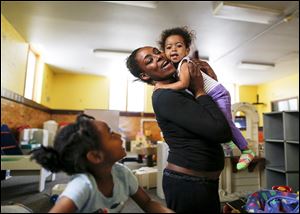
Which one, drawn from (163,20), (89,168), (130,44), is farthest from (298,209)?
(130,44)

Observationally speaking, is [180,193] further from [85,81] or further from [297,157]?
[85,81]

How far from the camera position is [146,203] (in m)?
0.69

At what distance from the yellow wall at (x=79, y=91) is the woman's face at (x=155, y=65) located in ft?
21.0

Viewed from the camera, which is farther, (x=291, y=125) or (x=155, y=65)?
(x=291, y=125)

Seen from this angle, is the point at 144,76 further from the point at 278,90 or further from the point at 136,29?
the point at 278,90

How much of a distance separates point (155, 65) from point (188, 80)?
145 millimetres

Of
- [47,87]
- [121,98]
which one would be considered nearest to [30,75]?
[47,87]

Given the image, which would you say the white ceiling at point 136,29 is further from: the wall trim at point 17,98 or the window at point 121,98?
the window at point 121,98

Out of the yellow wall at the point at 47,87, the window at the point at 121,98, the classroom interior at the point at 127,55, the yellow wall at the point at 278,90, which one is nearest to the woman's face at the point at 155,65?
the classroom interior at the point at 127,55

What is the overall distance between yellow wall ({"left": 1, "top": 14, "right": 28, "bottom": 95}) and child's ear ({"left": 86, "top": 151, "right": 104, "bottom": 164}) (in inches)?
149

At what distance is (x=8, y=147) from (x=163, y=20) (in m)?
3.17

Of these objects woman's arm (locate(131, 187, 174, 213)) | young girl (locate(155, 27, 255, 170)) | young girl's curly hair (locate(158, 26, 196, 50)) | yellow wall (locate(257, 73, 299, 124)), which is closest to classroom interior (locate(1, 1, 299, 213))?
yellow wall (locate(257, 73, 299, 124))

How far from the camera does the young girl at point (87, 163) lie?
0.56m

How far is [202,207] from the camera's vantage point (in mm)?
723
